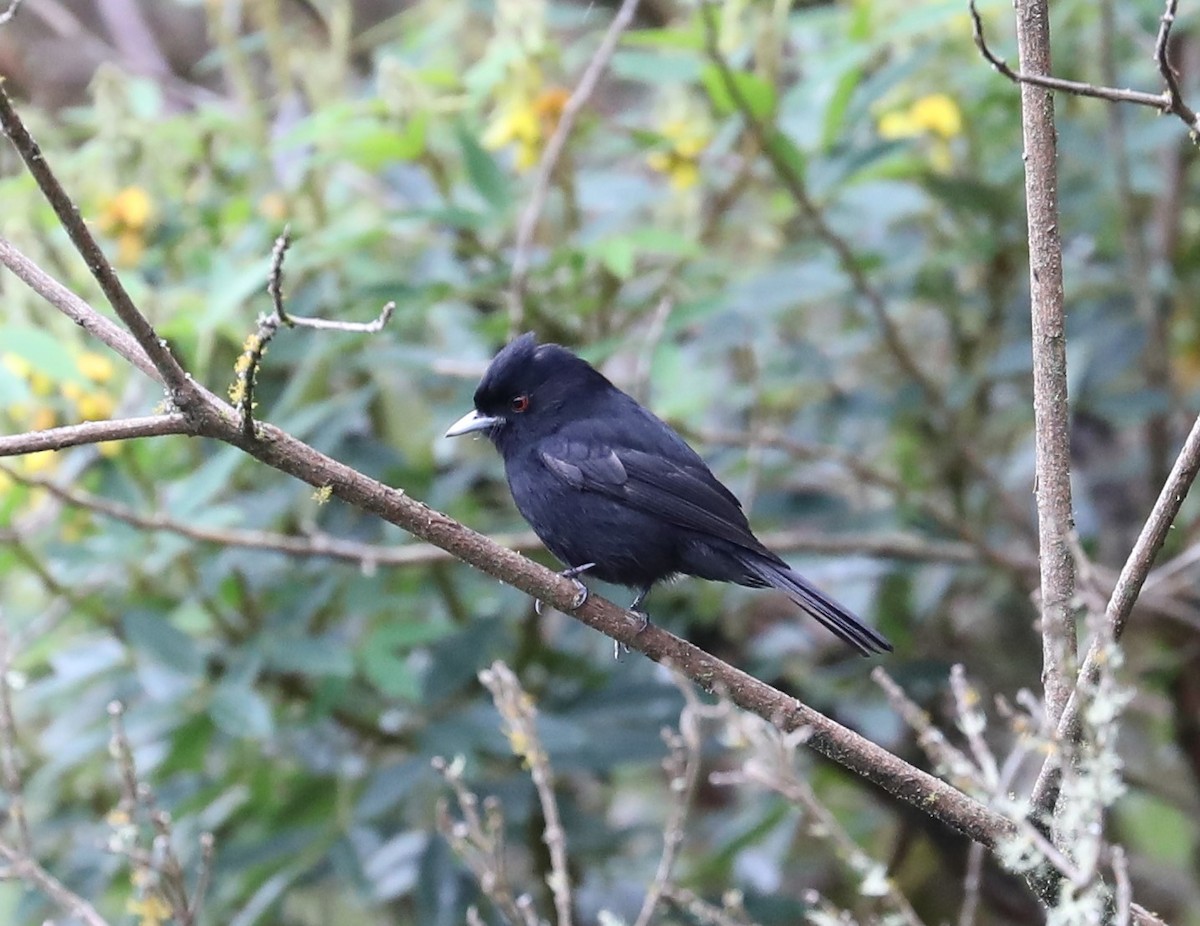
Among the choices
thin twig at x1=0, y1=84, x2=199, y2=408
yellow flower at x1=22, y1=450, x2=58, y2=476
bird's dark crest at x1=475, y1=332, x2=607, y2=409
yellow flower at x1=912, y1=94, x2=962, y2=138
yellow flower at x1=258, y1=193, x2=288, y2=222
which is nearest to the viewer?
thin twig at x1=0, y1=84, x2=199, y2=408

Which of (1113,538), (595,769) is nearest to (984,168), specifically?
(1113,538)

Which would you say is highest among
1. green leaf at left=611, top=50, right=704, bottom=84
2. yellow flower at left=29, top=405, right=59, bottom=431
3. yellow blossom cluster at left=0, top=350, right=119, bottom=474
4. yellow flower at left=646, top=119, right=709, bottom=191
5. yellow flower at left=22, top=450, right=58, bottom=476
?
green leaf at left=611, top=50, right=704, bottom=84

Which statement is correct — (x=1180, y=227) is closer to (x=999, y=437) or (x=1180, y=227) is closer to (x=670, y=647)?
(x=999, y=437)

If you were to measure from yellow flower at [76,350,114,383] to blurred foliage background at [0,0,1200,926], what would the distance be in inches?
0.5

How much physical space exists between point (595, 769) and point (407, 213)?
1563 millimetres

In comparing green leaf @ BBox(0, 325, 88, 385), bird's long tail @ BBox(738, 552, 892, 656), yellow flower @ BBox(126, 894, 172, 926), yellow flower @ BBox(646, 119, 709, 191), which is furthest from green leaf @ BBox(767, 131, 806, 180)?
yellow flower @ BBox(126, 894, 172, 926)

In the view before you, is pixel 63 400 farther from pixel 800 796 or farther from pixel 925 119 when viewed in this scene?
pixel 925 119

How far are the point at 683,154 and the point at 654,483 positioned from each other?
1080 millimetres

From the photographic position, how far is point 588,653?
445cm

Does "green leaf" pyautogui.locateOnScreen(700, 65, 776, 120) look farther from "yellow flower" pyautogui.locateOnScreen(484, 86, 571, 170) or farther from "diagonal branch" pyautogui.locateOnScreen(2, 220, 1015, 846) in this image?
"diagonal branch" pyautogui.locateOnScreen(2, 220, 1015, 846)

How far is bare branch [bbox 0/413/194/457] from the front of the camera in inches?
75.9

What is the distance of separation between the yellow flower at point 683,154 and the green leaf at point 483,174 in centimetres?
49

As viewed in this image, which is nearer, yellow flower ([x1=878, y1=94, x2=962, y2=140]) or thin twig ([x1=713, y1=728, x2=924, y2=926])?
thin twig ([x1=713, y1=728, x2=924, y2=926])

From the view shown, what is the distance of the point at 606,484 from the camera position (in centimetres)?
342
